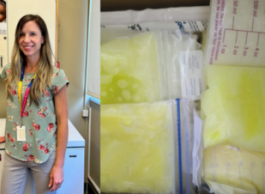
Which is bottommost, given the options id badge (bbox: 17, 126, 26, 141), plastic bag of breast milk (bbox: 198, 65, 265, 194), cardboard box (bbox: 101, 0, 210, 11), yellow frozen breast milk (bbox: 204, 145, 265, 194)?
id badge (bbox: 17, 126, 26, 141)

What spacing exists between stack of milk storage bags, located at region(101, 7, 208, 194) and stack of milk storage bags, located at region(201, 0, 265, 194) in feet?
0.07

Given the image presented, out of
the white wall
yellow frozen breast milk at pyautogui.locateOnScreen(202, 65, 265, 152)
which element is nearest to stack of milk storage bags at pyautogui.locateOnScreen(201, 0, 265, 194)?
yellow frozen breast milk at pyautogui.locateOnScreen(202, 65, 265, 152)

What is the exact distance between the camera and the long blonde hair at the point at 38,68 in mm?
713

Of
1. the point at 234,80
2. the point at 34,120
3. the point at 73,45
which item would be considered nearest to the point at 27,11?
the point at 73,45

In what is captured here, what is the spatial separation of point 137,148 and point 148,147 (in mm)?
18

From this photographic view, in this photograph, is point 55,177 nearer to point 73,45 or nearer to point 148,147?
point 148,147

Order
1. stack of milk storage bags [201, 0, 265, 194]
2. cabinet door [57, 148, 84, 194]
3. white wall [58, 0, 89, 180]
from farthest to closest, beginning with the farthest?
1. white wall [58, 0, 89, 180]
2. cabinet door [57, 148, 84, 194]
3. stack of milk storage bags [201, 0, 265, 194]

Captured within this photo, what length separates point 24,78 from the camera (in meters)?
0.75

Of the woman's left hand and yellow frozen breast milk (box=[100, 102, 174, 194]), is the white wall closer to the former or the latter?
the woman's left hand

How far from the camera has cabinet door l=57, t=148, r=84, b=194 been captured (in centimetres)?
85

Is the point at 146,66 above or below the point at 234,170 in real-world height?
above

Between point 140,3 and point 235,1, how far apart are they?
142 mm

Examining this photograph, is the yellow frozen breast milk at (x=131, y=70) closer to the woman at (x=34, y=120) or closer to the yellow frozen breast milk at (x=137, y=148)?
the yellow frozen breast milk at (x=137, y=148)

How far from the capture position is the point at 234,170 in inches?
12.9
